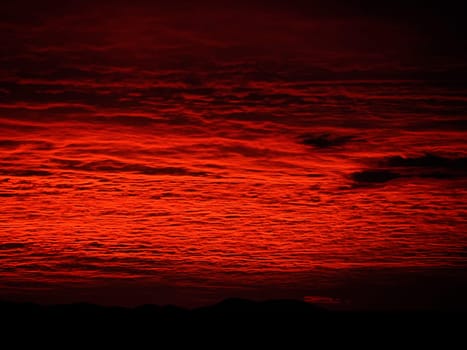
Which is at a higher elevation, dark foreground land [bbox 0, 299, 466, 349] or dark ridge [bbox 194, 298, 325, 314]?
dark ridge [bbox 194, 298, 325, 314]

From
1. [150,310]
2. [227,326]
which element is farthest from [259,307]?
[150,310]

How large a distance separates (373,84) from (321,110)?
671mm

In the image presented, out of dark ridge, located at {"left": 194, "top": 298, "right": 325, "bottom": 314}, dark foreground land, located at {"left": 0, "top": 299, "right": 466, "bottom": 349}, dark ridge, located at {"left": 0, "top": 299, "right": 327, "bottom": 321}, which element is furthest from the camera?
dark ridge, located at {"left": 194, "top": 298, "right": 325, "bottom": 314}

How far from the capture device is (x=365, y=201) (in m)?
9.02

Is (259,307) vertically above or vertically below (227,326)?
above

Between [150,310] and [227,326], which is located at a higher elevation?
[150,310]

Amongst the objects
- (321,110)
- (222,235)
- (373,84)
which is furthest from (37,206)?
(373,84)

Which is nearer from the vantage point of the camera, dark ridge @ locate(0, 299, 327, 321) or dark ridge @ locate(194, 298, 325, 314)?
dark ridge @ locate(0, 299, 327, 321)

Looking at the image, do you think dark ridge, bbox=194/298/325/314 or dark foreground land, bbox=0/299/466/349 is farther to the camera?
dark ridge, bbox=194/298/325/314

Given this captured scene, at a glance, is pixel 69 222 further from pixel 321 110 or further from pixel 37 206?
pixel 321 110

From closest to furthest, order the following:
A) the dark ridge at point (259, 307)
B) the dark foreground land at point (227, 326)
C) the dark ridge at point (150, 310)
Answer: the dark foreground land at point (227, 326)
the dark ridge at point (150, 310)
the dark ridge at point (259, 307)

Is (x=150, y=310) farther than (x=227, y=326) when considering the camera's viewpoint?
Yes

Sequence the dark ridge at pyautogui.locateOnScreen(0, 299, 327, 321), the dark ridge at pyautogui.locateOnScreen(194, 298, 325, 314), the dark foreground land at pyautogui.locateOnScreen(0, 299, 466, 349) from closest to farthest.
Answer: the dark foreground land at pyautogui.locateOnScreen(0, 299, 466, 349) < the dark ridge at pyautogui.locateOnScreen(0, 299, 327, 321) < the dark ridge at pyautogui.locateOnScreen(194, 298, 325, 314)

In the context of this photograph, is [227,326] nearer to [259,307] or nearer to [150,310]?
[259,307]
